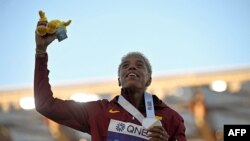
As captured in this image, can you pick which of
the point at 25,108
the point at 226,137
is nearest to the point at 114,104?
the point at 226,137

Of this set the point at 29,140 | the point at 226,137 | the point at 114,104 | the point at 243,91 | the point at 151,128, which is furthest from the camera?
the point at 29,140

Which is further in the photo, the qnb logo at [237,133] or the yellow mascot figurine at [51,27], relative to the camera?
the qnb logo at [237,133]

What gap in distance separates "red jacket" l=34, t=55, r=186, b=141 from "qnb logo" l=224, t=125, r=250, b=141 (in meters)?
2.45

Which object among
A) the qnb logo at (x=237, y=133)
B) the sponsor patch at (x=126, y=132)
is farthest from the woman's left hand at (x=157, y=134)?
the qnb logo at (x=237, y=133)

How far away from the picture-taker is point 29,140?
1631 centimetres

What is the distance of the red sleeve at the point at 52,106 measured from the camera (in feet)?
11.5

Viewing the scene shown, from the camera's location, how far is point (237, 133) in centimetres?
609

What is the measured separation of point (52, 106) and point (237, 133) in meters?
3.17

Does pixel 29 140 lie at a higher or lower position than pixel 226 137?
higher

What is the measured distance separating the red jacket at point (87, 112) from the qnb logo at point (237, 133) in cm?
245

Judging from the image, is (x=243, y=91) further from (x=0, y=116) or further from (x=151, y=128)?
(x=151, y=128)

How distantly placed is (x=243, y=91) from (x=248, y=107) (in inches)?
27.0

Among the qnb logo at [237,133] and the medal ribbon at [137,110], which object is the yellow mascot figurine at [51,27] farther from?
the qnb logo at [237,133]

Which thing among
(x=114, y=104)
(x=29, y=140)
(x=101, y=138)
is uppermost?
(x=29, y=140)
